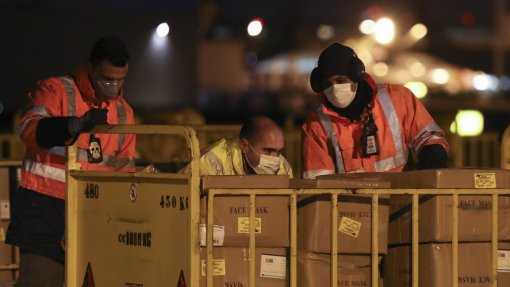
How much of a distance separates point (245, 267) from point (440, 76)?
8847 centimetres

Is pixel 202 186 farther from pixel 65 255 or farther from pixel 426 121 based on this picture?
pixel 426 121

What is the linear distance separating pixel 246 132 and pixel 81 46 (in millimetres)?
28258

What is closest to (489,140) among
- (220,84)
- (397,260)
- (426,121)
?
(426,121)

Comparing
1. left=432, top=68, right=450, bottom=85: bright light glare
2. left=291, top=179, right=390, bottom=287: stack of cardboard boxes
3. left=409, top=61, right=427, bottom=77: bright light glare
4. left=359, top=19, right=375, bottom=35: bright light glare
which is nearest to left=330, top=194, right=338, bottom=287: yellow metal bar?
left=291, top=179, right=390, bottom=287: stack of cardboard boxes

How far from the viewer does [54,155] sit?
7.74 m

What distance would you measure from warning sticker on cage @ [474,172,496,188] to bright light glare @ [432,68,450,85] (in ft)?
284

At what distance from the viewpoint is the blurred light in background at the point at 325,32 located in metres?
Answer: 104

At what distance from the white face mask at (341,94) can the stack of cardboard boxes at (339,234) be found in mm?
1251

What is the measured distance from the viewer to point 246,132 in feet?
25.0

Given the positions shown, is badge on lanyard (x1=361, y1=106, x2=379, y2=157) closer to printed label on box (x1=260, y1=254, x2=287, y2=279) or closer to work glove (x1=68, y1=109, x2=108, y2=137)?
printed label on box (x1=260, y1=254, x2=287, y2=279)

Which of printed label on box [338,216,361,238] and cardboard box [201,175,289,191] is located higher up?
cardboard box [201,175,289,191]

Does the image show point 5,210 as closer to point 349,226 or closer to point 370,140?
point 370,140

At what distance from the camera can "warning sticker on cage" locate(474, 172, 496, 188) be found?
7143mm

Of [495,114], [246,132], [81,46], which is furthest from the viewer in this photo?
[495,114]
